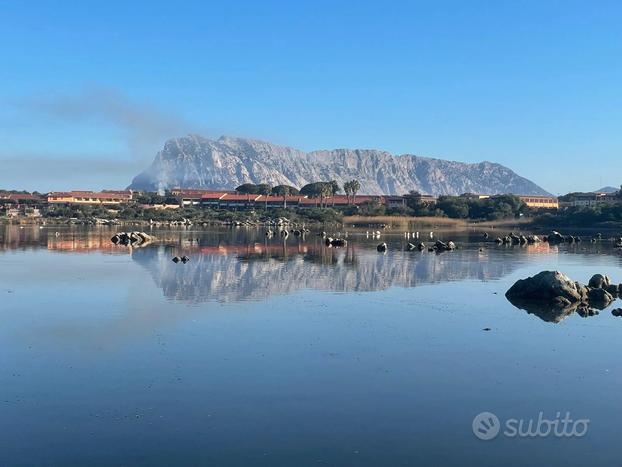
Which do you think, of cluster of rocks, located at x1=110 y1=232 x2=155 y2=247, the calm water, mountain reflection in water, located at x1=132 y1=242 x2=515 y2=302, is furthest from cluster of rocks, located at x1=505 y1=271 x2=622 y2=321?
cluster of rocks, located at x1=110 y1=232 x2=155 y2=247

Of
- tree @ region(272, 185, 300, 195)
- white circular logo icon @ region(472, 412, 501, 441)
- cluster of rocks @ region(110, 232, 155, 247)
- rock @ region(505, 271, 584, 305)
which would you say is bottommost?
white circular logo icon @ region(472, 412, 501, 441)

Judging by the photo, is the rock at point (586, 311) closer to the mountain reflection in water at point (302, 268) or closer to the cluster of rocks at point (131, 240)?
the mountain reflection in water at point (302, 268)

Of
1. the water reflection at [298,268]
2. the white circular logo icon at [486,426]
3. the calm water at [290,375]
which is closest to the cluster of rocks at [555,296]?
the water reflection at [298,268]

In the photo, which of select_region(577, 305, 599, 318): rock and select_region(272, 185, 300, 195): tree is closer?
select_region(577, 305, 599, 318): rock

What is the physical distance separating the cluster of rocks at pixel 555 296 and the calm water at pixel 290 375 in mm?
962

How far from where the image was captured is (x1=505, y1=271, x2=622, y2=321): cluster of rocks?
25781 mm

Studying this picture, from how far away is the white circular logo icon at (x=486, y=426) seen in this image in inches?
461

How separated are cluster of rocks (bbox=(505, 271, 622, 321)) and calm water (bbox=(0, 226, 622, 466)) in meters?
0.96

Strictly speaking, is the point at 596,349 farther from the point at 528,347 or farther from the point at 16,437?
the point at 16,437

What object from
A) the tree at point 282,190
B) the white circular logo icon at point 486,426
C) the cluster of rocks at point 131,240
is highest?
the tree at point 282,190

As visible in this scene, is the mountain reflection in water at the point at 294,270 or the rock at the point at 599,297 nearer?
the rock at the point at 599,297

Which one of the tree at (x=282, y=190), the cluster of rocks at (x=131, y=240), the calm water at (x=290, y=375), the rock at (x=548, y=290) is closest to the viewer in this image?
the calm water at (x=290, y=375)

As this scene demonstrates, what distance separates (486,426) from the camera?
12109 mm

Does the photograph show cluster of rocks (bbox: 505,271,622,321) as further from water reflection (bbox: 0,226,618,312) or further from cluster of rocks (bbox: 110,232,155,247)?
cluster of rocks (bbox: 110,232,155,247)
